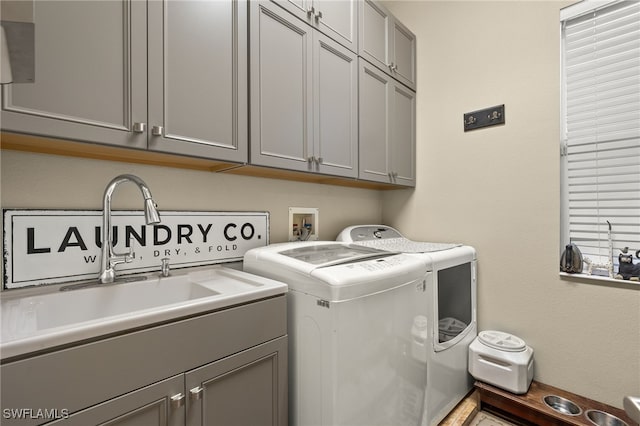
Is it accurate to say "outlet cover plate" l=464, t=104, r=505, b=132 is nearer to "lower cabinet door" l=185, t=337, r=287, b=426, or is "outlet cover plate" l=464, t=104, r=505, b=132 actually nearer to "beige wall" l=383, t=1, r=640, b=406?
"beige wall" l=383, t=1, r=640, b=406

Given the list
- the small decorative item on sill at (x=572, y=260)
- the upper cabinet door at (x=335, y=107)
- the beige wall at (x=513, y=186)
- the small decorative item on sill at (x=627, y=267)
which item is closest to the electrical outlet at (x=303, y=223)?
the upper cabinet door at (x=335, y=107)

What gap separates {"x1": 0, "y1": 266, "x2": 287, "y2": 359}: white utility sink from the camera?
2.18ft

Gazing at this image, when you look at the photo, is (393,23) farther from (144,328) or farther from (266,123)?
(144,328)

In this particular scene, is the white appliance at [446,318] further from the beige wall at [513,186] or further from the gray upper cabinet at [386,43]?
the gray upper cabinet at [386,43]

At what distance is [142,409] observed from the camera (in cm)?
77

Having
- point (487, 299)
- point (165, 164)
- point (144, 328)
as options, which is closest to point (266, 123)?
point (165, 164)

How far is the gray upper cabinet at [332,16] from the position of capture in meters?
1.48

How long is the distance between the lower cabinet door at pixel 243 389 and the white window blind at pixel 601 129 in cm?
183

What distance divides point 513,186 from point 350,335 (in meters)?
1.55

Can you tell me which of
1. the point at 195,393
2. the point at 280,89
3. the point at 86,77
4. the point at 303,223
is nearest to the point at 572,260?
the point at 303,223

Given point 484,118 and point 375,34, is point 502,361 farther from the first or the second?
point 375,34

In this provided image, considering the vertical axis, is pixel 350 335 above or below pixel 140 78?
below

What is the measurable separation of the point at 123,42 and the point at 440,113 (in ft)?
6.71

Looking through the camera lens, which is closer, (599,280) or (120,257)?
(120,257)
